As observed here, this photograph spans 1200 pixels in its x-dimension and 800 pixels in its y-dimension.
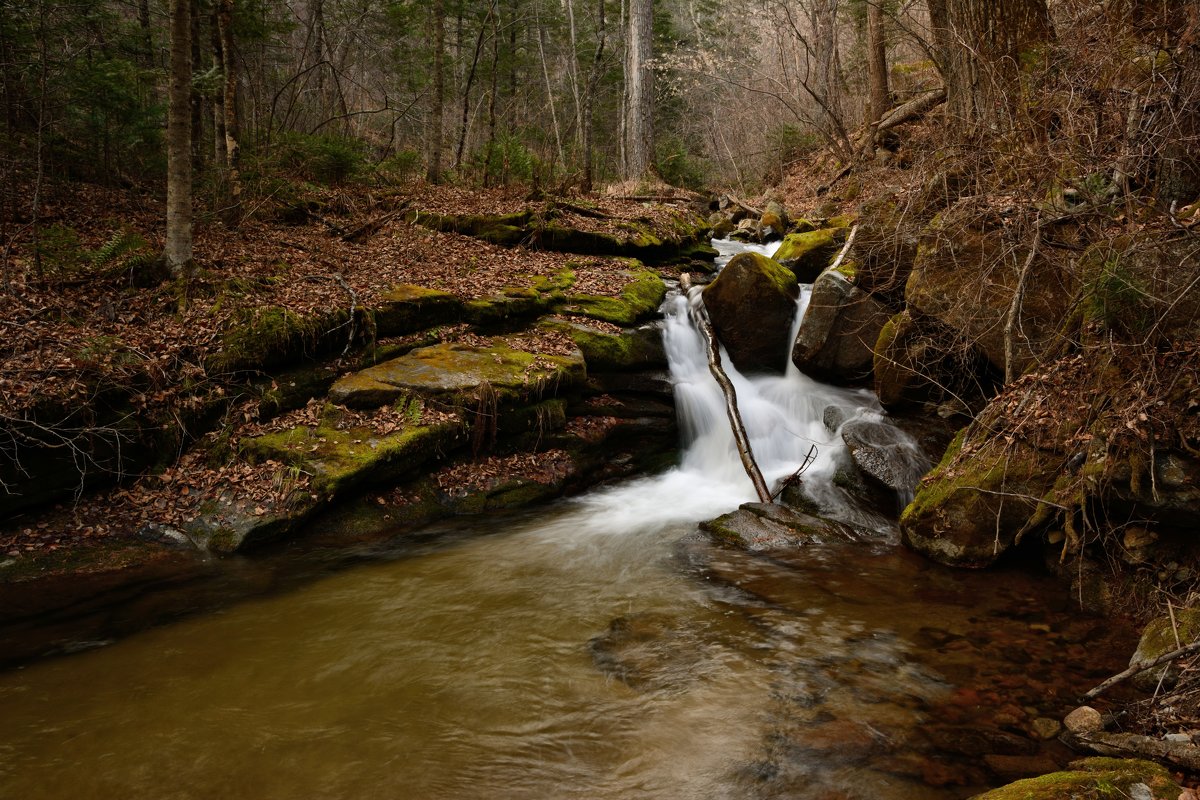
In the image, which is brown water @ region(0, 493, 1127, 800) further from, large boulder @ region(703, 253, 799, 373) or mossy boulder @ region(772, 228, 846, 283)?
mossy boulder @ region(772, 228, 846, 283)

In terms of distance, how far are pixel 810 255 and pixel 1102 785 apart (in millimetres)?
9824

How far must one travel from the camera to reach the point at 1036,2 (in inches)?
288

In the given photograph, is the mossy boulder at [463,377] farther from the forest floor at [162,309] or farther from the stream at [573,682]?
the stream at [573,682]

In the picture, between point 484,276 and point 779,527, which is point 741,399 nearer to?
point 779,527

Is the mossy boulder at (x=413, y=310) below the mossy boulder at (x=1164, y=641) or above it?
above

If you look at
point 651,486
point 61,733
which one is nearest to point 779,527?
point 651,486

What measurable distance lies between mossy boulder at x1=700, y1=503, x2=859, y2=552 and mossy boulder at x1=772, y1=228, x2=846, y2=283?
5724mm

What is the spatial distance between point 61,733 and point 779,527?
19.8 feet

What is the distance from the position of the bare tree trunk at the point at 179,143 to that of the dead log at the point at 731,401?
7.11 meters

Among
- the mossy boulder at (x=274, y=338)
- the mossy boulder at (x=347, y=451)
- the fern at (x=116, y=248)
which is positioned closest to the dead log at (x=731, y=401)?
the mossy boulder at (x=347, y=451)

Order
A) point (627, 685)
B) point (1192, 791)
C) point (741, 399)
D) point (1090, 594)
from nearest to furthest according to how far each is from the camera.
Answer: point (1192, 791) < point (627, 685) < point (1090, 594) < point (741, 399)

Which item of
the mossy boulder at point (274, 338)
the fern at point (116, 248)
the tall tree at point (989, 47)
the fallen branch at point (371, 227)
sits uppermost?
the tall tree at point (989, 47)

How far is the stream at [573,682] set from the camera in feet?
11.6

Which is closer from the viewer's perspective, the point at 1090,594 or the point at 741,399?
the point at 1090,594
